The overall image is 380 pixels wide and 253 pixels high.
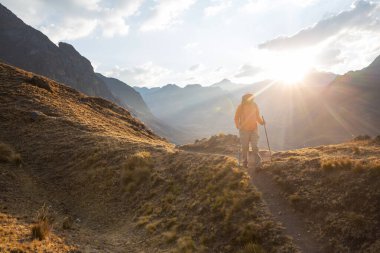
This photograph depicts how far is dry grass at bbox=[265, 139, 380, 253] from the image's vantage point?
10.5m

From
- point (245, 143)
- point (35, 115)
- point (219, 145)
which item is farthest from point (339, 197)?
point (35, 115)

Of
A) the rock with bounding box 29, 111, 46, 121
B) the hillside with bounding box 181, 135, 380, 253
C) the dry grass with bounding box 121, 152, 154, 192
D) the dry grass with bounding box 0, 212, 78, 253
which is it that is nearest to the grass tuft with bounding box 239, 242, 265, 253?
the hillside with bounding box 181, 135, 380, 253

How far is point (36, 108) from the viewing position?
126 ft

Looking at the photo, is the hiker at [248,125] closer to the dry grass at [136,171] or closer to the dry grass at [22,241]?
the dry grass at [136,171]

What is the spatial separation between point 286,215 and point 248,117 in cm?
701

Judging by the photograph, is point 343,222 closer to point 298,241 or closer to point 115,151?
point 298,241

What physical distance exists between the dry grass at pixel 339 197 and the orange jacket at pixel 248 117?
294 centimetres

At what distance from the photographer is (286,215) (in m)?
12.9

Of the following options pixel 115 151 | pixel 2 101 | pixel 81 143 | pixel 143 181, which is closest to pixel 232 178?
pixel 143 181

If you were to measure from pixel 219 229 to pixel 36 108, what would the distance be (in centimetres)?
3180

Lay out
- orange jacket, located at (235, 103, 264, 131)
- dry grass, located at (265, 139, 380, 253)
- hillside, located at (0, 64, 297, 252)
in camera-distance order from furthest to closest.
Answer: orange jacket, located at (235, 103, 264, 131)
hillside, located at (0, 64, 297, 252)
dry grass, located at (265, 139, 380, 253)

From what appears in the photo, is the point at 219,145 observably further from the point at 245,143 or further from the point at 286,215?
the point at 286,215

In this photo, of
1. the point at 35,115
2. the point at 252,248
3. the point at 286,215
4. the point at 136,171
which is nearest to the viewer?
the point at 252,248

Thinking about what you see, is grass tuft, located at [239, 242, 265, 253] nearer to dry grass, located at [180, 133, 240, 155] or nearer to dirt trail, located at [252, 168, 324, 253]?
dirt trail, located at [252, 168, 324, 253]
